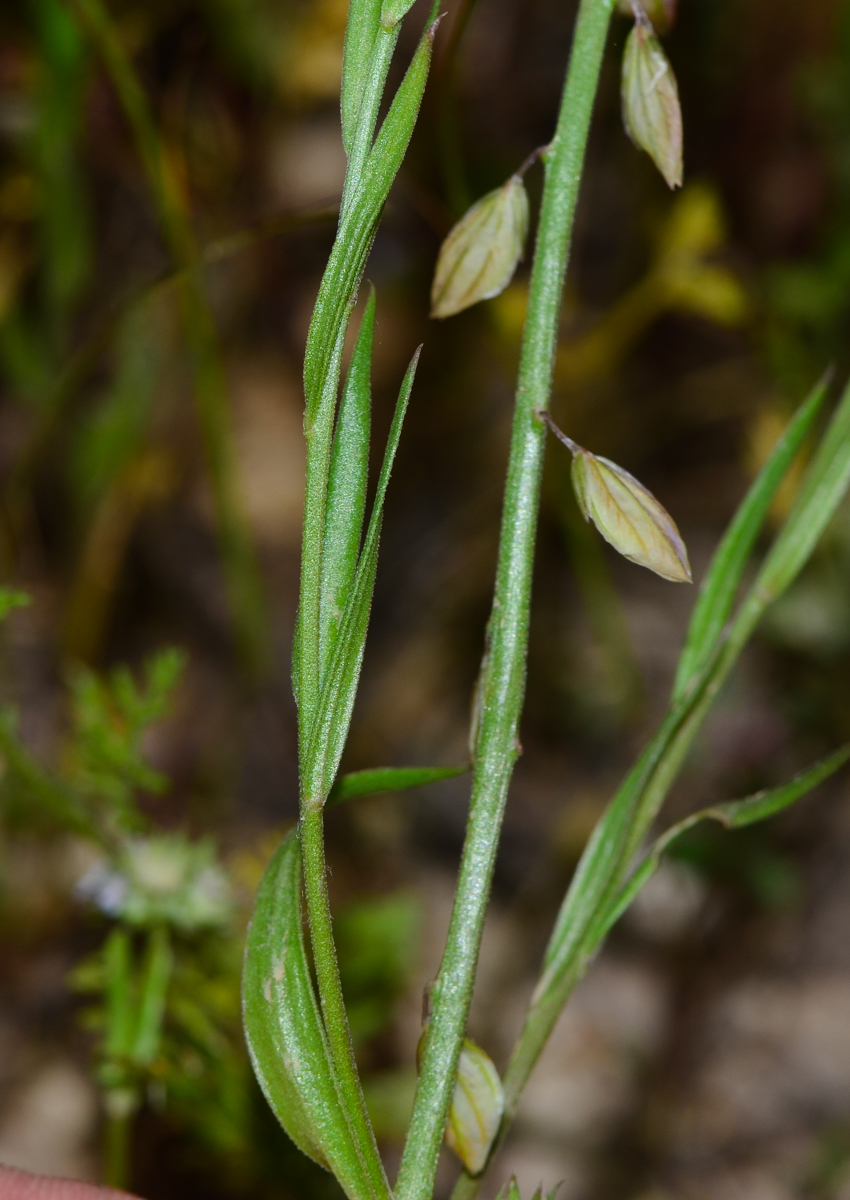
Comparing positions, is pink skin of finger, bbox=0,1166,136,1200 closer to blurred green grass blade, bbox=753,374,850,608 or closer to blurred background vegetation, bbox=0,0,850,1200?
blurred green grass blade, bbox=753,374,850,608

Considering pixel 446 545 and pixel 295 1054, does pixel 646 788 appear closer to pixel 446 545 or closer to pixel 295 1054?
pixel 295 1054

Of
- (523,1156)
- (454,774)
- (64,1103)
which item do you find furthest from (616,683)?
(454,774)

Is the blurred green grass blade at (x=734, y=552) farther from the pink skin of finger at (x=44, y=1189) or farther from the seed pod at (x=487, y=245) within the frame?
the pink skin of finger at (x=44, y=1189)

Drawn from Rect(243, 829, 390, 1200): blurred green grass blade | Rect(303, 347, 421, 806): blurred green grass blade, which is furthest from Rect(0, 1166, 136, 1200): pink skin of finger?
Rect(303, 347, 421, 806): blurred green grass blade

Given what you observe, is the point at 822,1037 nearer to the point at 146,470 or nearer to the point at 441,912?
the point at 441,912

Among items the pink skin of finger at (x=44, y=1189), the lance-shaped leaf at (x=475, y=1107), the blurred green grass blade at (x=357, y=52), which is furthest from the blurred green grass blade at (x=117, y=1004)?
the blurred green grass blade at (x=357, y=52)

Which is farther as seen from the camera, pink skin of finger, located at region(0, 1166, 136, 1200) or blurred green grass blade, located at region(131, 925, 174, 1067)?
blurred green grass blade, located at region(131, 925, 174, 1067)
